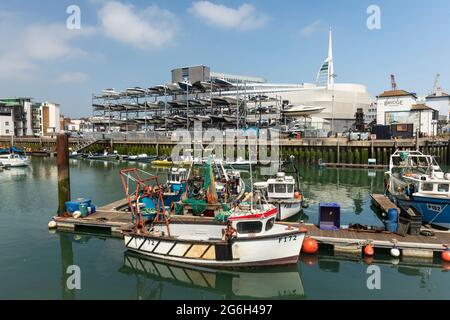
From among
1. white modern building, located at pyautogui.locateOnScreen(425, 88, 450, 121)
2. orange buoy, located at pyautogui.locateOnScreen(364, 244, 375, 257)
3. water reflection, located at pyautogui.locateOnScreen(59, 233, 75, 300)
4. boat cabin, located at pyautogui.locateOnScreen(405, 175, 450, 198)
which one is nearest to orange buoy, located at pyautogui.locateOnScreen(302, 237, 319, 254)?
orange buoy, located at pyautogui.locateOnScreen(364, 244, 375, 257)

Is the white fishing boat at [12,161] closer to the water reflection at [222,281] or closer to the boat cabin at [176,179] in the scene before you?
the boat cabin at [176,179]

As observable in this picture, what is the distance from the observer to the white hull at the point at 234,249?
15.4 m

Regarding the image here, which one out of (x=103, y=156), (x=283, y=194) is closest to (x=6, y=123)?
(x=103, y=156)

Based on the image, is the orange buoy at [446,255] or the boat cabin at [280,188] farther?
the boat cabin at [280,188]

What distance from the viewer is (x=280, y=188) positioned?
24.3m

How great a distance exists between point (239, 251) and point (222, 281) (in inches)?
60.7

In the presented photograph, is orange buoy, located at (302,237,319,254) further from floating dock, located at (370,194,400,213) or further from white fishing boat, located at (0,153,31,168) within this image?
white fishing boat, located at (0,153,31,168)

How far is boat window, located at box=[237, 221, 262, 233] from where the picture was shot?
50.6 feet

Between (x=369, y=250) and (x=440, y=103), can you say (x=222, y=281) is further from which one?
(x=440, y=103)

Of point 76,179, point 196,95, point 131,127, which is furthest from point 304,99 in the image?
point 76,179

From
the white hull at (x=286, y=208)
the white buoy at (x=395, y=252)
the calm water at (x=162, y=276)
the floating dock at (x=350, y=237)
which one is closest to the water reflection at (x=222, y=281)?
the calm water at (x=162, y=276)

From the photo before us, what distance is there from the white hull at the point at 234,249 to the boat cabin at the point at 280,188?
7764 mm

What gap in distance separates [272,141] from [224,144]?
1039 cm
